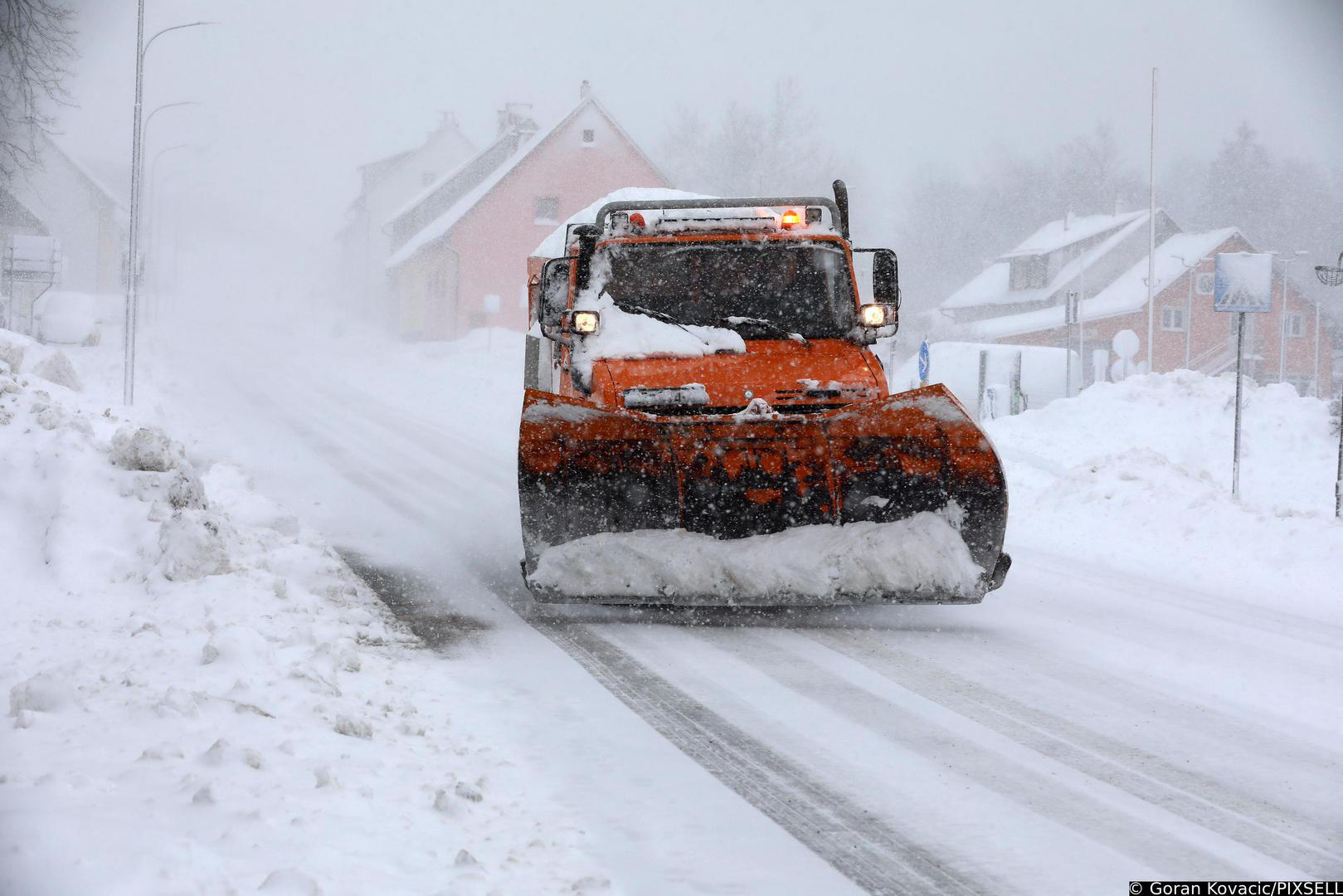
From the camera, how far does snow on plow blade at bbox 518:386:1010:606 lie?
20.3 ft

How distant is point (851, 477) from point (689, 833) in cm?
305

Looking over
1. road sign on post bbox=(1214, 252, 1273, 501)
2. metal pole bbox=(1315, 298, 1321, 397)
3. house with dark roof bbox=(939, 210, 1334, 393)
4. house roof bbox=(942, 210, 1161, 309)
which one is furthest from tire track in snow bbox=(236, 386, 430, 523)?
metal pole bbox=(1315, 298, 1321, 397)

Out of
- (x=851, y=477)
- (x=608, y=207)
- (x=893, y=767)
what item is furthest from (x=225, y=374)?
(x=893, y=767)

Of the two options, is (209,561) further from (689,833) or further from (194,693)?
(689,833)

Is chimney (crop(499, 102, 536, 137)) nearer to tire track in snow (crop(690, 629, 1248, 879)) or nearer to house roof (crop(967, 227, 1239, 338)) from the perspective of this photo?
house roof (crop(967, 227, 1239, 338))

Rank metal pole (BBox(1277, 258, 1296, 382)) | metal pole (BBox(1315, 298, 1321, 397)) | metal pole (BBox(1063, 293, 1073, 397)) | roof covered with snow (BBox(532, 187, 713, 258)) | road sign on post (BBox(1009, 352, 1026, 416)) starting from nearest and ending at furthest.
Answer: roof covered with snow (BBox(532, 187, 713, 258))
road sign on post (BBox(1009, 352, 1026, 416))
metal pole (BBox(1063, 293, 1073, 397))
metal pole (BBox(1277, 258, 1296, 382))
metal pole (BBox(1315, 298, 1321, 397))

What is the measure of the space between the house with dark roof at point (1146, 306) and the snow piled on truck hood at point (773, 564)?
4133cm

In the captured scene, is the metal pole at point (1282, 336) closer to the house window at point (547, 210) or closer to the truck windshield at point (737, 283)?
the house window at point (547, 210)

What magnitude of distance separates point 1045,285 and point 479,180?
2477 cm

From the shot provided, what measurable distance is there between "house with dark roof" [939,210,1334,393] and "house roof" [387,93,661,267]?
18.3 meters

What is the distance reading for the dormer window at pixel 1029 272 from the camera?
5400 centimetres

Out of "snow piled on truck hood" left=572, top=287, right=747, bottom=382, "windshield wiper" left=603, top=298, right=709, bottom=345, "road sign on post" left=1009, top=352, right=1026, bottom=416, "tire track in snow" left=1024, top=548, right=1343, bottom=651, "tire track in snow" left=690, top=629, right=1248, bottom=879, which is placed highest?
"windshield wiper" left=603, top=298, right=709, bottom=345

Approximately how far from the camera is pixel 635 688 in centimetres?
527

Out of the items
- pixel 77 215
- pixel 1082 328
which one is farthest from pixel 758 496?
pixel 77 215
